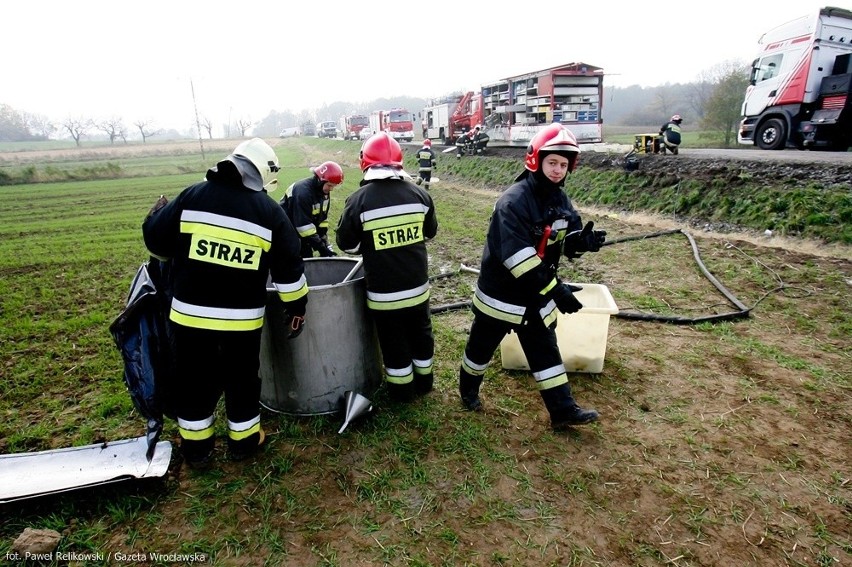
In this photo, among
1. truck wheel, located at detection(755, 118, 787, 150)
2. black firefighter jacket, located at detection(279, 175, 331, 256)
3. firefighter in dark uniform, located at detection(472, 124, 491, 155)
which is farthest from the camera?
firefighter in dark uniform, located at detection(472, 124, 491, 155)

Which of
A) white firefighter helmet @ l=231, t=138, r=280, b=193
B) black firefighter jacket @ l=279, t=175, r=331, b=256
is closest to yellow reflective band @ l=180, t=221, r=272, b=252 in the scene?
white firefighter helmet @ l=231, t=138, r=280, b=193

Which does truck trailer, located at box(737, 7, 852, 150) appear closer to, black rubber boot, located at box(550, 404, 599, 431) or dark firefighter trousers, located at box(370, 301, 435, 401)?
black rubber boot, located at box(550, 404, 599, 431)

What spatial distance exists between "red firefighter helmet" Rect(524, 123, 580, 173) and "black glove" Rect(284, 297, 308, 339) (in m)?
1.64

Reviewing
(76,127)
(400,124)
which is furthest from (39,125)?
(400,124)

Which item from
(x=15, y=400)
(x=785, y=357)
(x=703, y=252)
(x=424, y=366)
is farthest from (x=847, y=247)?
(x=15, y=400)

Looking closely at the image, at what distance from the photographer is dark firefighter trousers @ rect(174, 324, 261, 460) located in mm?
2707

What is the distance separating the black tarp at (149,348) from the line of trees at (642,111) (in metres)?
27.7

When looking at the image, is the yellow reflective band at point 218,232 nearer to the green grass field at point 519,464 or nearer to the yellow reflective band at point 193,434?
the yellow reflective band at point 193,434

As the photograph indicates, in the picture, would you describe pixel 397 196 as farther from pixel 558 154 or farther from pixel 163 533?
pixel 163 533

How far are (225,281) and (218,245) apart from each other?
205 mm

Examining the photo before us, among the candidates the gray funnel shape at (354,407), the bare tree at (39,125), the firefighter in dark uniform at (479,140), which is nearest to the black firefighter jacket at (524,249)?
the gray funnel shape at (354,407)

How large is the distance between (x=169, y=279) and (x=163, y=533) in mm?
1419

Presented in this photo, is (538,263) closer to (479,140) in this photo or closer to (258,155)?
(258,155)

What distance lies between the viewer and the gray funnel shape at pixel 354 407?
3.17 m
